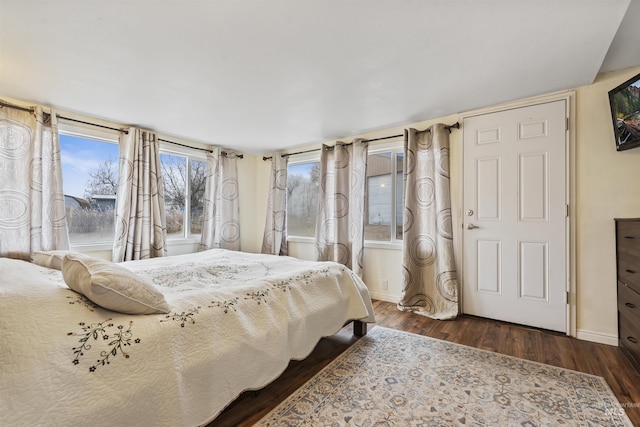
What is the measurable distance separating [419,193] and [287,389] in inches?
96.8

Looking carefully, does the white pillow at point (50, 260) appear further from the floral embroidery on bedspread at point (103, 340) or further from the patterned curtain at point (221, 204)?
the patterned curtain at point (221, 204)

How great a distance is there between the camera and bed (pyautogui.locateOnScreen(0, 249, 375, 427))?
90cm

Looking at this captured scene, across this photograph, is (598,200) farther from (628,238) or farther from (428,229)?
(428,229)

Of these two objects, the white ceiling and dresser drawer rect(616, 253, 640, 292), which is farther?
dresser drawer rect(616, 253, 640, 292)

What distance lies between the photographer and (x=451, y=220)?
10.2ft

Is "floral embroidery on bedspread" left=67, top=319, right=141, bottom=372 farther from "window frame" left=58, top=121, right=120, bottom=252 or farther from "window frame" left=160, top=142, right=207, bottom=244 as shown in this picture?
"window frame" left=160, top=142, right=207, bottom=244

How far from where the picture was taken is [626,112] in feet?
6.96

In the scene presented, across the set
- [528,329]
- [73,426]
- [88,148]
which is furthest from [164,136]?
[528,329]

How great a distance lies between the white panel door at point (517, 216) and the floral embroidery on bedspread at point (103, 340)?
3047 millimetres

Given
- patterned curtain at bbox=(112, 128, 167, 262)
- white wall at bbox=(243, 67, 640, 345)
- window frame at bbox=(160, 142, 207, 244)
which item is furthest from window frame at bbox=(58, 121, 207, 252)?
white wall at bbox=(243, 67, 640, 345)

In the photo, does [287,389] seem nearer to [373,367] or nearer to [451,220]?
[373,367]

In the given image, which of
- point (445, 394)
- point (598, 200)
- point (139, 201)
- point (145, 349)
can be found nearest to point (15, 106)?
point (139, 201)

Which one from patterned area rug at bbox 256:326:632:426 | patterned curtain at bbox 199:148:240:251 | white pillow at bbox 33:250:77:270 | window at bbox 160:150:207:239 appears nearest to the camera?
patterned area rug at bbox 256:326:632:426

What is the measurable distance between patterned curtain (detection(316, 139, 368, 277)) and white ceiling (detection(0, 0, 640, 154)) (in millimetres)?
885
